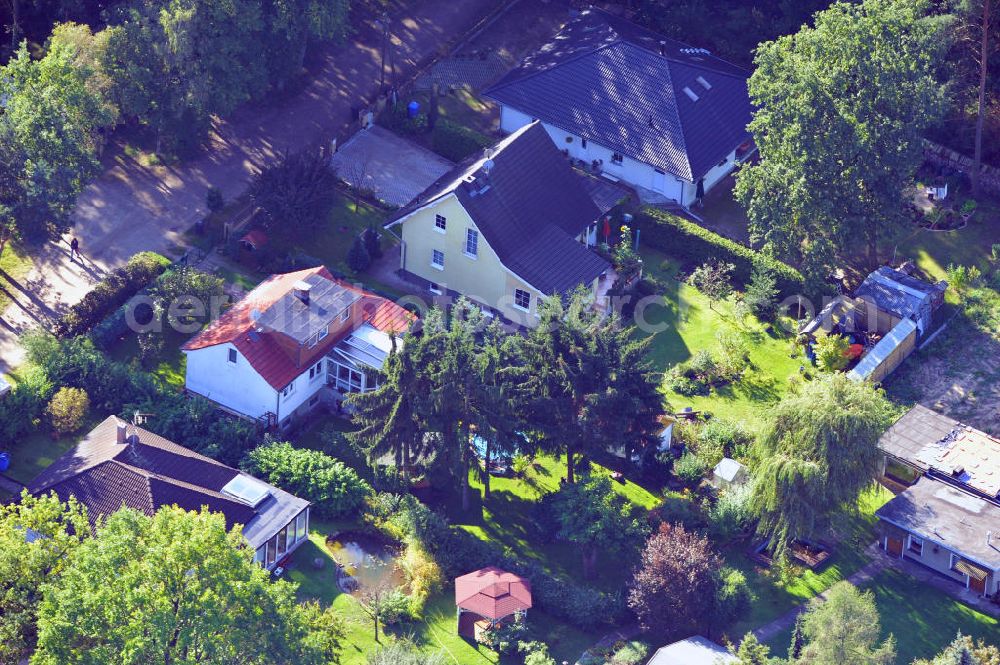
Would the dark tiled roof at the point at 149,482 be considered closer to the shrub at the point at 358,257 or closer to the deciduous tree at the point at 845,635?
the shrub at the point at 358,257

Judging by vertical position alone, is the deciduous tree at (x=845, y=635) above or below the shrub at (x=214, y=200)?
below

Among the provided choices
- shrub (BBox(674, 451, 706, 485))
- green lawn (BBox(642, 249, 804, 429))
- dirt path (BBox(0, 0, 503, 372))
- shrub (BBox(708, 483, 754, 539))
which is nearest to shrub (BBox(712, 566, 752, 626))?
shrub (BBox(708, 483, 754, 539))

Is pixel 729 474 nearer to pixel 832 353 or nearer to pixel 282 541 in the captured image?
pixel 832 353

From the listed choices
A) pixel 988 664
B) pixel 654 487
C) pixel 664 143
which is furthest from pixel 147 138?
pixel 988 664

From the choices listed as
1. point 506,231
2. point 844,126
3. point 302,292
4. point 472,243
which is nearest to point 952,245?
point 844,126

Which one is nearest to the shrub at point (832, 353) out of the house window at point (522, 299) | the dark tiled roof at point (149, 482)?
the house window at point (522, 299)

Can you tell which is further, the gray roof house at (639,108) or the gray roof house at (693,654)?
the gray roof house at (639,108)

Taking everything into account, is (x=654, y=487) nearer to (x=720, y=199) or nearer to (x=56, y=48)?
(x=720, y=199)

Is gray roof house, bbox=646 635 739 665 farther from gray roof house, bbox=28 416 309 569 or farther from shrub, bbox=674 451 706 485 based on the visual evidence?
gray roof house, bbox=28 416 309 569
